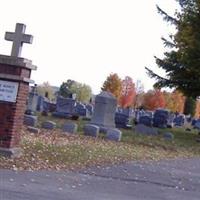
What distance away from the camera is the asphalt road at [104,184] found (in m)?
10.4

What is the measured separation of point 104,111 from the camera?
99.2 ft

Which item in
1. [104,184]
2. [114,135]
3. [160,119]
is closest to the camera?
[104,184]

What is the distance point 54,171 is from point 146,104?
9277 cm

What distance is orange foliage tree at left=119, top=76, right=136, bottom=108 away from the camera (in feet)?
380

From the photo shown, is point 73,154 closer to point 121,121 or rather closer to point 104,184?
point 104,184

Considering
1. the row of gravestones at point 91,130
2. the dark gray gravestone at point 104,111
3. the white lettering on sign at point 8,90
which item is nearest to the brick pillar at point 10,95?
the white lettering on sign at point 8,90

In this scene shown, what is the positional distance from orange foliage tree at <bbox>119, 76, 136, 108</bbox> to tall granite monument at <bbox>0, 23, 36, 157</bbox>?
329ft

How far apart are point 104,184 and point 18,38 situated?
4112 millimetres

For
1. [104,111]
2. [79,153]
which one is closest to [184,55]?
[104,111]

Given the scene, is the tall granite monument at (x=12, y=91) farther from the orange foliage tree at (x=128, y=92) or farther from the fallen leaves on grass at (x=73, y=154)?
the orange foliage tree at (x=128, y=92)

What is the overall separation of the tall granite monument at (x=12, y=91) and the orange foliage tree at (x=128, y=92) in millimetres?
100401

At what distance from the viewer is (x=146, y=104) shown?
105625mm

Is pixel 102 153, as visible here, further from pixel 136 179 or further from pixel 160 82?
pixel 160 82

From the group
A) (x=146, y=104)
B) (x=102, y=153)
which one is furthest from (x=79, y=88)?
(x=102, y=153)
